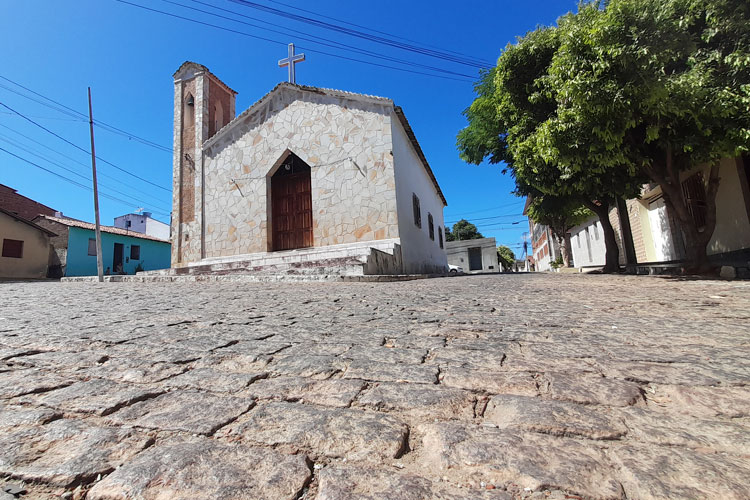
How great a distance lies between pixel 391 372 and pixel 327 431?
0.59 metres

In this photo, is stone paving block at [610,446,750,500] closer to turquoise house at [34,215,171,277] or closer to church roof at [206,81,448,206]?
church roof at [206,81,448,206]

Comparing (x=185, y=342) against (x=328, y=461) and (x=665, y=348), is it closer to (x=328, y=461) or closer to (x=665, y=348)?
(x=328, y=461)

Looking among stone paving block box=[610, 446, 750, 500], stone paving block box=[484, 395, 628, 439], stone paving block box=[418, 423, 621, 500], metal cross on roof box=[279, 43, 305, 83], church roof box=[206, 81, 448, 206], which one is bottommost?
stone paving block box=[610, 446, 750, 500]

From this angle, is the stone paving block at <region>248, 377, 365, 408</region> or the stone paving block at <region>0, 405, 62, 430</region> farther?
the stone paving block at <region>248, 377, 365, 408</region>

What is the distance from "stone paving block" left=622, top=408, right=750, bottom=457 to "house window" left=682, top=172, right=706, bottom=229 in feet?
35.9

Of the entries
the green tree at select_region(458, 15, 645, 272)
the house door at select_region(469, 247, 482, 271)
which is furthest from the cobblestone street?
the house door at select_region(469, 247, 482, 271)

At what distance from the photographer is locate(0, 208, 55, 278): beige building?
657 inches

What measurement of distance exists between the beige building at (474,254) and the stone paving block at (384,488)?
36530 millimetres

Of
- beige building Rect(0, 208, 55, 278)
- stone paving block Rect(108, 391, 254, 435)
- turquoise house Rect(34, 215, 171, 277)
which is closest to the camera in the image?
stone paving block Rect(108, 391, 254, 435)

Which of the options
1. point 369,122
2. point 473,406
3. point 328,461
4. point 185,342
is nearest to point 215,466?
point 328,461

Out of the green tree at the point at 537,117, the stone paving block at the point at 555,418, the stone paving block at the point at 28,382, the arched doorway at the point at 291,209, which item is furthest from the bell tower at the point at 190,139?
the stone paving block at the point at 555,418

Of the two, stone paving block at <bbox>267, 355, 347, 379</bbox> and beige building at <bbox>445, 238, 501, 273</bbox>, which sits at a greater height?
beige building at <bbox>445, 238, 501, 273</bbox>

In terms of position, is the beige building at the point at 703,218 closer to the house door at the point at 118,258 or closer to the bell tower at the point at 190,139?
the bell tower at the point at 190,139

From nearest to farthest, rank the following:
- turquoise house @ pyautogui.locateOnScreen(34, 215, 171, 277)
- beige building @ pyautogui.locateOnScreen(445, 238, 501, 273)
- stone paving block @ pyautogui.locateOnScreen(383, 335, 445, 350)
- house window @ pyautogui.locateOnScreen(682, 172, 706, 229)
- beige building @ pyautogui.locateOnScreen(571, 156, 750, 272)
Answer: stone paving block @ pyautogui.locateOnScreen(383, 335, 445, 350) < beige building @ pyautogui.locateOnScreen(571, 156, 750, 272) < house window @ pyautogui.locateOnScreen(682, 172, 706, 229) < turquoise house @ pyautogui.locateOnScreen(34, 215, 171, 277) < beige building @ pyautogui.locateOnScreen(445, 238, 501, 273)
